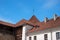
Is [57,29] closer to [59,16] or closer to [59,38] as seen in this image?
[59,38]

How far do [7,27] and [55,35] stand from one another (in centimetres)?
1515

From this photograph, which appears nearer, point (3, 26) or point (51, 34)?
point (51, 34)

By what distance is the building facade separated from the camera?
33838 mm

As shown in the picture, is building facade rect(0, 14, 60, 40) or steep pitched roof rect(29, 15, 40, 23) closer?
building facade rect(0, 14, 60, 40)

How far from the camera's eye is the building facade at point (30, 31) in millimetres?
33838

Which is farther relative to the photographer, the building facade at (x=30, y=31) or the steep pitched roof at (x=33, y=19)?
the steep pitched roof at (x=33, y=19)

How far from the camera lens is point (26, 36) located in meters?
40.3

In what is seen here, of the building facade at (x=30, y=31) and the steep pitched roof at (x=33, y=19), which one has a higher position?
the steep pitched roof at (x=33, y=19)

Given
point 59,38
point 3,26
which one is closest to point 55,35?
point 59,38

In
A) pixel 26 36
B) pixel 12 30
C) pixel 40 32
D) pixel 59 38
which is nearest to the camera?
pixel 59 38

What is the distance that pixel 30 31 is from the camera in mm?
39219

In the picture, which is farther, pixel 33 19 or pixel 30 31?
pixel 33 19

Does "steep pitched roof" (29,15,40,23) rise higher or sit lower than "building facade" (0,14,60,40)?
higher

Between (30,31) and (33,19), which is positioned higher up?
(33,19)
